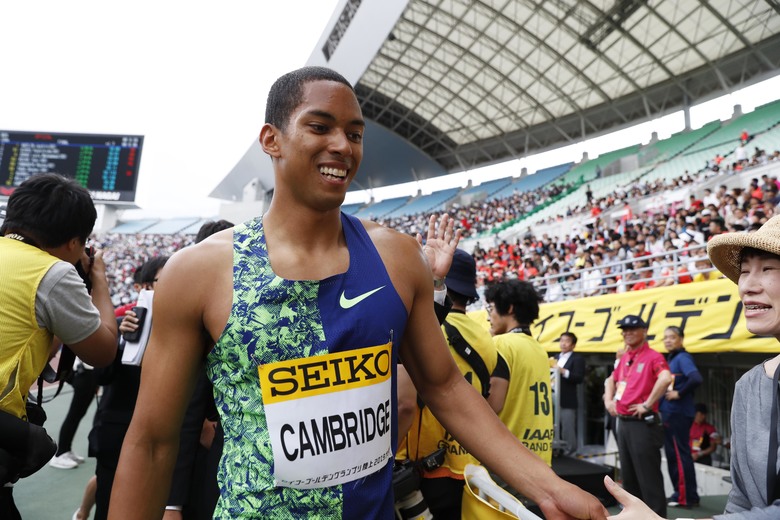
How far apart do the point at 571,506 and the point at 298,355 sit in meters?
0.78

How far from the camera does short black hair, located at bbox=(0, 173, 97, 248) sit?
6.93 feet

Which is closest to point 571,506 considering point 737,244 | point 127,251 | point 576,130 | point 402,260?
point 402,260

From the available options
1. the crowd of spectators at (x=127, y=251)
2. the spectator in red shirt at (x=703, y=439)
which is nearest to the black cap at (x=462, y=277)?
the spectator in red shirt at (x=703, y=439)

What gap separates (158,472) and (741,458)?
1670 mm

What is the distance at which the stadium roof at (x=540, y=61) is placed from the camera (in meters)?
23.8

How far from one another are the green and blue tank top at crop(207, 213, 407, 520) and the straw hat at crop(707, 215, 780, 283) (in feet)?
3.74

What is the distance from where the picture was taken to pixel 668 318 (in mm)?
7684

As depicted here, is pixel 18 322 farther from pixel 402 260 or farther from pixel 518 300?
pixel 518 300

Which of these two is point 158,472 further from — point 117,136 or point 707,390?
point 117,136

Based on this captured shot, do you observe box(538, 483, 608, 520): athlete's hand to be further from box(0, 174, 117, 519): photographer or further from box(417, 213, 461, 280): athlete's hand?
box(0, 174, 117, 519): photographer

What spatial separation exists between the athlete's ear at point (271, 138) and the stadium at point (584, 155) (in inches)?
248

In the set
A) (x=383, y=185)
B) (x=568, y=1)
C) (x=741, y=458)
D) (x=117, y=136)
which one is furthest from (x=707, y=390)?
(x=383, y=185)

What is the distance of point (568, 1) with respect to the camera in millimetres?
23969

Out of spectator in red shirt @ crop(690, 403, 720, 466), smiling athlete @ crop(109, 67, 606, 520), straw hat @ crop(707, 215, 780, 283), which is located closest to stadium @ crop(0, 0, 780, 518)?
spectator in red shirt @ crop(690, 403, 720, 466)
